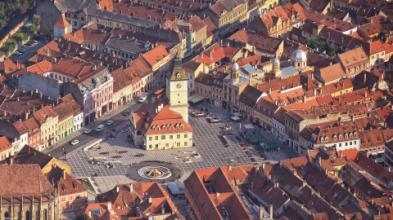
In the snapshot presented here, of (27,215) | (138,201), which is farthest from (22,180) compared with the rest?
(138,201)

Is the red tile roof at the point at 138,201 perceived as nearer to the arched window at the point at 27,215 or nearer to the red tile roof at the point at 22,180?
the red tile roof at the point at 22,180

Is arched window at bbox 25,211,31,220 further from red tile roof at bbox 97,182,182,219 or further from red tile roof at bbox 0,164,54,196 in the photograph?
red tile roof at bbox 97,182,182,219

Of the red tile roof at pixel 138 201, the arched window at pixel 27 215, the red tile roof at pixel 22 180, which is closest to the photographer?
the red tile roof at pixel 22 180

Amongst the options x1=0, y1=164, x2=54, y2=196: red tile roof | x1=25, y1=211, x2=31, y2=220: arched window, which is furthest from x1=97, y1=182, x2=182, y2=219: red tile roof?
x1=25, y1=211, x2=31, y2=220: arched window

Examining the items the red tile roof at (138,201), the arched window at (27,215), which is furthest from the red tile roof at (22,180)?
the red tile roof at (138,201)

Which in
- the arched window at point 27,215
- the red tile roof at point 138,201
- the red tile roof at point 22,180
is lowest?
the arched window at point 27,215

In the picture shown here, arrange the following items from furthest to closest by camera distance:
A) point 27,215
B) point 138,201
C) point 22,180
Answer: point 138,201, point 27,215, point 22,180

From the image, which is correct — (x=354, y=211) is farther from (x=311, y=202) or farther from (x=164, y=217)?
(x=164, y=217)

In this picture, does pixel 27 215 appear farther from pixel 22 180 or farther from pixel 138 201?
pixel 138 201

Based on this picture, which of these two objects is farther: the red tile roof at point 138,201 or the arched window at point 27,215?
the red tile roof at point 138,201

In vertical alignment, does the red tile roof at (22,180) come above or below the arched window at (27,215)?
above

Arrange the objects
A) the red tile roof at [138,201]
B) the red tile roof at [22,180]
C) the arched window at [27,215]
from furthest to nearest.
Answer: the red tile roof at [138,201] → the arched window at [27,215] → the red tile roof at [22,180]
